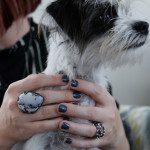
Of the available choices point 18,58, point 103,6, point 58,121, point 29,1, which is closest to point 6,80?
point 18,58

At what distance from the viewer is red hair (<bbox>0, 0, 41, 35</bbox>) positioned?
104 cm

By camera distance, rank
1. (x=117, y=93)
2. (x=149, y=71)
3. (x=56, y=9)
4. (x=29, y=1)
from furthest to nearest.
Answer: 1. (x=117, y=93)
2. (x=149, y=71)
3. (x=29, y=1)
4. (x=56, y=9)

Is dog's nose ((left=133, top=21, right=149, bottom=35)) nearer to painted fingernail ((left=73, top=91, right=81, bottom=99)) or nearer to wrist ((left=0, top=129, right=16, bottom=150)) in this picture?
painted fingernail ((left=73, top=91, right=81, bottom=99))

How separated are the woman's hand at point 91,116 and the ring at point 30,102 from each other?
69mm

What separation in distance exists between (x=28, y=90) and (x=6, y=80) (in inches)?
18.5

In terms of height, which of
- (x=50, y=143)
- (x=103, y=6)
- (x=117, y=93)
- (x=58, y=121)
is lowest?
(x=117, y=93)

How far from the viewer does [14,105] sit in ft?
2.60

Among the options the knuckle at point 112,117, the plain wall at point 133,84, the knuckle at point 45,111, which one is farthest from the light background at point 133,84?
the knuckle at point 45,111

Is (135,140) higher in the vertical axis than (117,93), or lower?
higher

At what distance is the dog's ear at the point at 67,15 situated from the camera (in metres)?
0.78

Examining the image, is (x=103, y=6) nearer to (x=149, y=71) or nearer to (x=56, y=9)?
(x=56, y=9)

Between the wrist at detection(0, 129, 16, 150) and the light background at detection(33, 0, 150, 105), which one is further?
the light background at detection(33, 0, 150, 105)

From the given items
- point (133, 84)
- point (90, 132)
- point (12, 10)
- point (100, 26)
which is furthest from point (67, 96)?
point (133, 84)

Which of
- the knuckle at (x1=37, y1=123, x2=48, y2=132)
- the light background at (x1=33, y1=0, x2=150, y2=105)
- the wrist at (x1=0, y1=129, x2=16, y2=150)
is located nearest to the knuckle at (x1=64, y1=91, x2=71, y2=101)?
the knuckle at (x1=37, y1=123, x2=48, y2=132)
